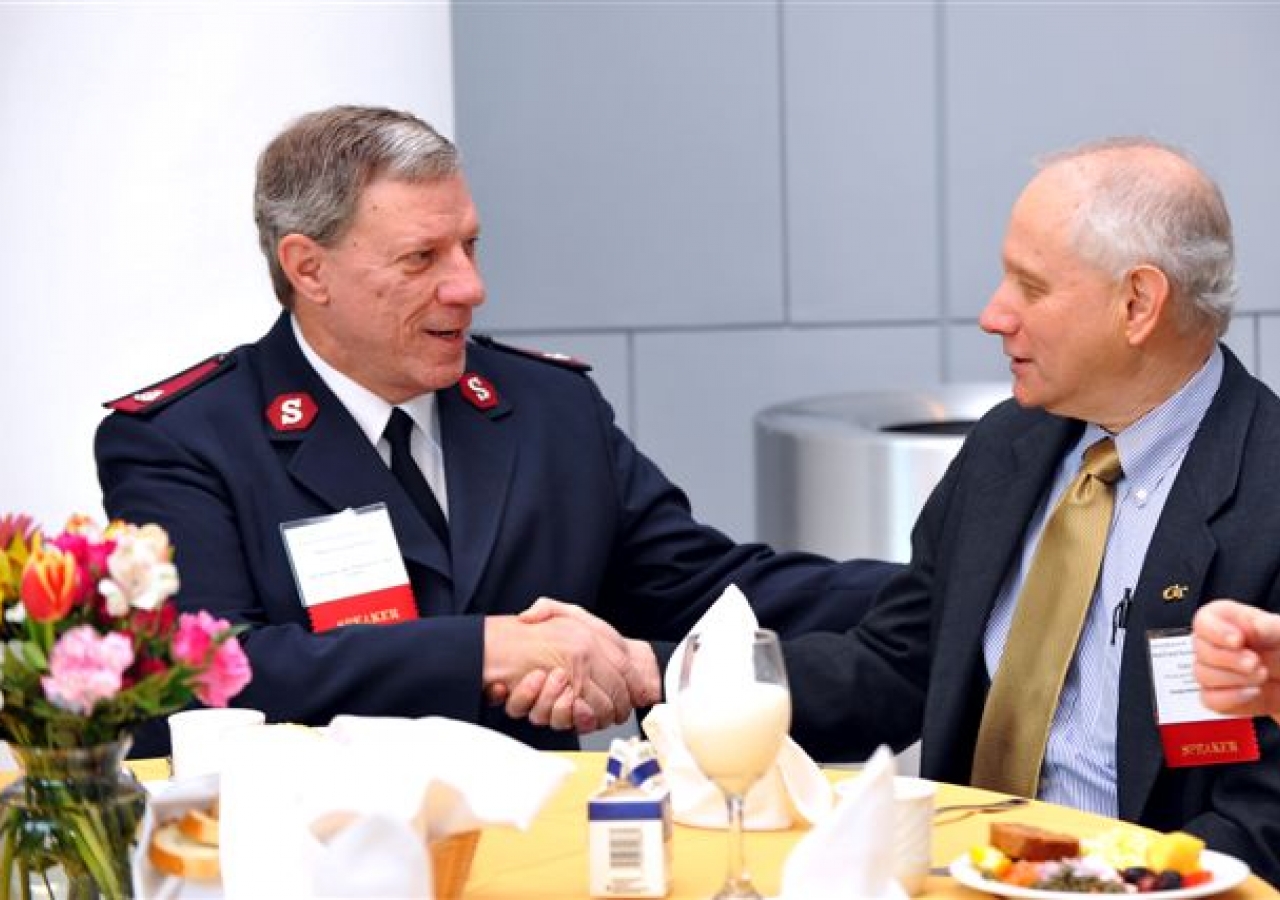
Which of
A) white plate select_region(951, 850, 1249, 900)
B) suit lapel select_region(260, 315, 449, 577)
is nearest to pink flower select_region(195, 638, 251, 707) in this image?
white plate select_region(951, 850, 1249, 900)

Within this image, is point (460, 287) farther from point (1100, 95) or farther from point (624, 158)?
point (1100, 95)

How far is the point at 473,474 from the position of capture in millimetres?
3203

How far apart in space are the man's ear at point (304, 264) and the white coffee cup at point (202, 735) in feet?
3.50

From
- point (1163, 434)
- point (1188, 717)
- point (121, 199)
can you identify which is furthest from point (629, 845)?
point (121, 199)

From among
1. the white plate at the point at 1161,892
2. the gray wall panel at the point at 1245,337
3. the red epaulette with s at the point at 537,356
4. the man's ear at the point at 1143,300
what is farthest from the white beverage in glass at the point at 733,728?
the gray wall panel at the point at 1245,337

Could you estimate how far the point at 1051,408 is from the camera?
106 inches

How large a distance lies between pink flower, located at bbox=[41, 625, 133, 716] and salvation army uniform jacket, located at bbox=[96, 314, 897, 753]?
3.81ft

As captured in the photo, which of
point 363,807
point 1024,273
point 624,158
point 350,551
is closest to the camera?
point 363,807

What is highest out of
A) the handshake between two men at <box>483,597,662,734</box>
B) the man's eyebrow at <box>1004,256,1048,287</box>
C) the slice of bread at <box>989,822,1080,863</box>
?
the man's eyebrow at <box>1004,256,1048,287</box>

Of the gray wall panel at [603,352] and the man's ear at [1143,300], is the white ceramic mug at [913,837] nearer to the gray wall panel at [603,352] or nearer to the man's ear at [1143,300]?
the man's ear at [1143,300]

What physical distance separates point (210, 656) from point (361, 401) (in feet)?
4.77

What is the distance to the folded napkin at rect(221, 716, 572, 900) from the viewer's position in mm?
1615

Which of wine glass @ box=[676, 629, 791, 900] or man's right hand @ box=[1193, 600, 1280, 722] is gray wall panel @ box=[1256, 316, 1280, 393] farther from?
wine glass @ box=[676, 629, 791, 900]

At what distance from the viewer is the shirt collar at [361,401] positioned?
10.5 feet
